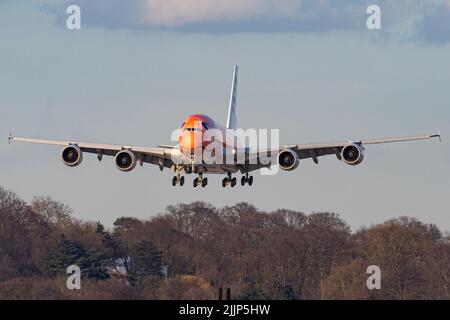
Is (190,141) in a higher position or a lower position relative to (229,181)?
higher

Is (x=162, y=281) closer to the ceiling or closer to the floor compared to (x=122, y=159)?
closer to the floor

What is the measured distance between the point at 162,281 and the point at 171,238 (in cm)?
1345

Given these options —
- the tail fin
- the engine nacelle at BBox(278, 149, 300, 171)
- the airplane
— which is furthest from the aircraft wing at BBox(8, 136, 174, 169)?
the tail fin

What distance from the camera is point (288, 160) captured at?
94750mm

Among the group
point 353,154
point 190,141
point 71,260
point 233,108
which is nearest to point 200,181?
point 190,141

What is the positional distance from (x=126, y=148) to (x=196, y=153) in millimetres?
5634

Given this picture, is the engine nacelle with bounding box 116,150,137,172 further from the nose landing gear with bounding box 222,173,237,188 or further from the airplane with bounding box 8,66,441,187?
the nose landing gear with bounding box 222,173,237,188

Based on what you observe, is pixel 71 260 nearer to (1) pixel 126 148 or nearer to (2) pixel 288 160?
(1) pixel 126 148
